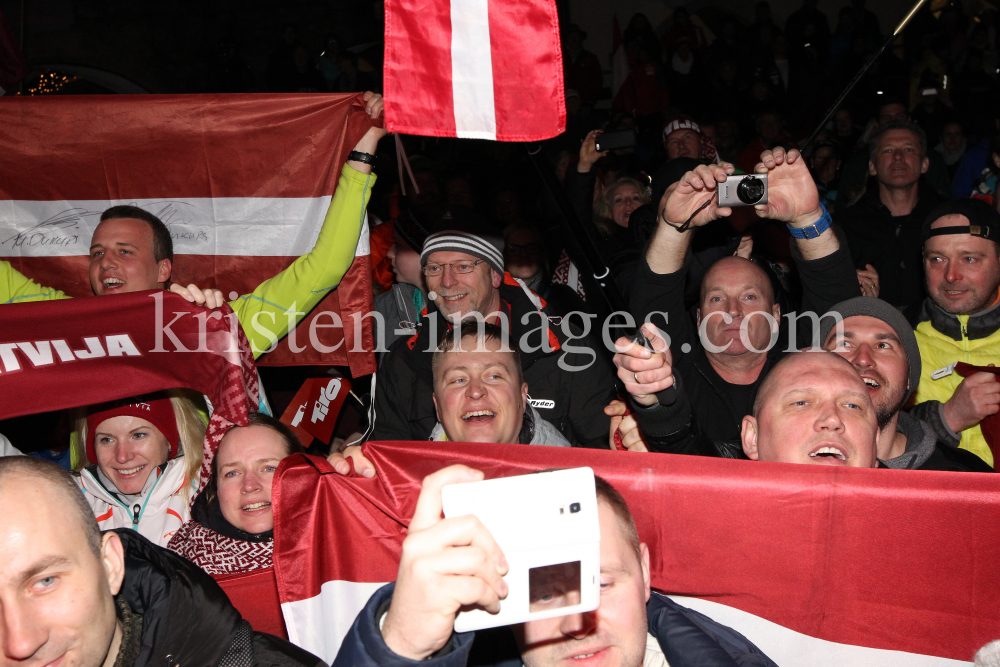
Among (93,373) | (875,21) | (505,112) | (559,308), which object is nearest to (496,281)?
(559,308)

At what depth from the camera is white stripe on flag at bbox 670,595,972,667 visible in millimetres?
2105

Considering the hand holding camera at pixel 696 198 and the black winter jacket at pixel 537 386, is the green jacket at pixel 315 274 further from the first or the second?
the hand holding camera at pixel 696 198

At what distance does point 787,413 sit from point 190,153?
2959mm

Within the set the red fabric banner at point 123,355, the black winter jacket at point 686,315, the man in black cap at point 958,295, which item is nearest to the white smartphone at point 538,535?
the red fabric banner at point 123,355

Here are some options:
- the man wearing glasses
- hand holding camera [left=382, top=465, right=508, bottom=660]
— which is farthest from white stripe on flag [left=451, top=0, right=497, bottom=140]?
hand holding camera [left=382, top=465, right=508, bottom=660]

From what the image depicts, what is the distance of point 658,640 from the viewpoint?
1.97 m

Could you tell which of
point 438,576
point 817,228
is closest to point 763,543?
point 438,576

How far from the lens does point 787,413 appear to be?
98.8 inches

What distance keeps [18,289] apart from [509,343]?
238 centimetres

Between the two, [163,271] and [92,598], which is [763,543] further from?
[163,271]

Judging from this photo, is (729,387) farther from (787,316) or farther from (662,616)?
(662,616)

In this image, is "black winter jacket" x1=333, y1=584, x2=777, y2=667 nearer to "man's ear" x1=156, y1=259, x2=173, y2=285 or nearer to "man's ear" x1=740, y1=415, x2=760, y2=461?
"man's ear" x1=740, y1=415, x2=760, y2=461

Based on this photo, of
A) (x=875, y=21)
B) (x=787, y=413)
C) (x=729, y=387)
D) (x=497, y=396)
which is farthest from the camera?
(x=875, y=21)

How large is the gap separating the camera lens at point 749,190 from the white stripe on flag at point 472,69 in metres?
1.08
